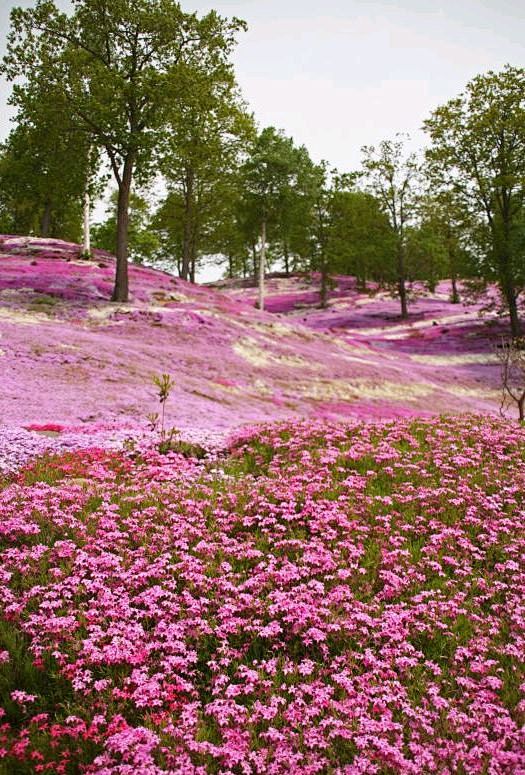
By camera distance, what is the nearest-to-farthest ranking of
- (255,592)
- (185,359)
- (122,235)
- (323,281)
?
(255,592), (185,359), (122,235), (323,281)

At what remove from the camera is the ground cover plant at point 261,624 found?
475 centimetres

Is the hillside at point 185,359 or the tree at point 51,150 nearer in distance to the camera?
the hillside at point 185,359

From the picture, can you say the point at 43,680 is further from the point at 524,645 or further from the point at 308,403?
the point at 308,403

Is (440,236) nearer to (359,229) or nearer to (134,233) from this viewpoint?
(359,229)

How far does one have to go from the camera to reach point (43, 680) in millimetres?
5609

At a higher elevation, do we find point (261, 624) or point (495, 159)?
→ point (495, 159)

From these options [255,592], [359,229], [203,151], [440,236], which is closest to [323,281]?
[359,229]

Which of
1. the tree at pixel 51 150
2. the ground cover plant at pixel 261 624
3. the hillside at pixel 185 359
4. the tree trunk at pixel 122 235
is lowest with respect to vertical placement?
the ground cover plant at pixel 261 624

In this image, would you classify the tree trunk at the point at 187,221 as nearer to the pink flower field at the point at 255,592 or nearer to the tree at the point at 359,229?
the tree at the point at 359,229

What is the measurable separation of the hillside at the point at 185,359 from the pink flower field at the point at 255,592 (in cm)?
40

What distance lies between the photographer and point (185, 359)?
24.5 m

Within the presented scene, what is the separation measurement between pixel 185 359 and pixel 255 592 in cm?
1829

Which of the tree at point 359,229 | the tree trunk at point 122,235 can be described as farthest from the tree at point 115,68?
the tree at point 359,229

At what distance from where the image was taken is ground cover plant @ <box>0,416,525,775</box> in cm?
475
